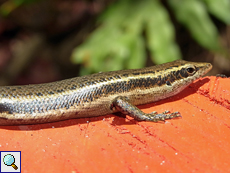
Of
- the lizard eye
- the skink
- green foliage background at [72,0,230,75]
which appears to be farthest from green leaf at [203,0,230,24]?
the lizard eye

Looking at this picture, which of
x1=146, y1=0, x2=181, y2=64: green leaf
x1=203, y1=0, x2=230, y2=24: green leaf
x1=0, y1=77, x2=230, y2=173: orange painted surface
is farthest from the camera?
x1=203, y1=0, x2=230, y2=24: green leaf

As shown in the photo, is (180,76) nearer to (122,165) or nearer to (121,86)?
(121,86)

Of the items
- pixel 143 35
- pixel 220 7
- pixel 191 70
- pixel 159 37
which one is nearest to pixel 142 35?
pixel 143 35

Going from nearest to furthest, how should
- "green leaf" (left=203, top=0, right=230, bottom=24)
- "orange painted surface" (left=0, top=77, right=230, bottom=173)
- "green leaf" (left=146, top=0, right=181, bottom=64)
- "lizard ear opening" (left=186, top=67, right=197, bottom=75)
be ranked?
1. "orange painted surface" (left=0, top=77, right=230, bottom=173)
2. "lizard ear opening" (left=186, top=67, right=197, bottom=75)
3. "green leaf" (left=146, top=0, right=181, bottom=64)
4. "green leaf" (left=203, top=0, right=230, bottom=24)

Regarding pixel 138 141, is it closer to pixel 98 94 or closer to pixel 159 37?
pixel 98 94

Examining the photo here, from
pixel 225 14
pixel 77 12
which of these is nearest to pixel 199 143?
pixel 225 14

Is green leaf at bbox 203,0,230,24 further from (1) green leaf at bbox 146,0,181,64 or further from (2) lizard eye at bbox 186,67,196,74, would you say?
(2) lizard eye at bbox 186,67,196,74

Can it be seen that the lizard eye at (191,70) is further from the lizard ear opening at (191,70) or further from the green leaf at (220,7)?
the green leaf at (220,7)
